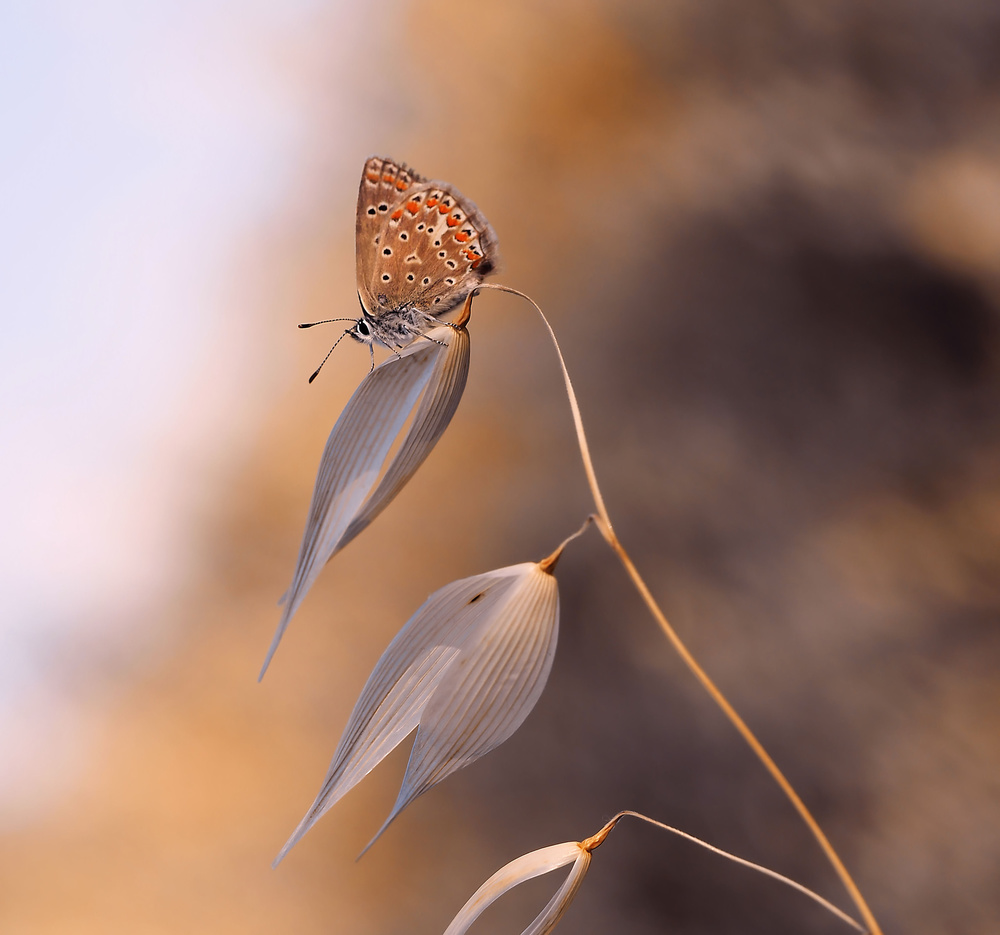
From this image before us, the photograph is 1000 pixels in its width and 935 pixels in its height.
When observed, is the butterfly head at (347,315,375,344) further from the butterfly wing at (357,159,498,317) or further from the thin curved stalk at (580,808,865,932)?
the thin curved stalk at (580,808,865,932)

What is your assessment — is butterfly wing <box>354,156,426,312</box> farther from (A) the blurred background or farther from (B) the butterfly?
(A) the blurred background

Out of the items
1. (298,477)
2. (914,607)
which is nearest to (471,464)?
(298,477)

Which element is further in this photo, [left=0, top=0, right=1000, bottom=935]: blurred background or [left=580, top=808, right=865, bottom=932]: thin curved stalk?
[left=0, top=0, right=1000, bottom=935]: blurred background

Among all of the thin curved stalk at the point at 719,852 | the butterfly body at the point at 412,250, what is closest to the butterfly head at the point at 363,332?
the butterfly body at the point at 412,250

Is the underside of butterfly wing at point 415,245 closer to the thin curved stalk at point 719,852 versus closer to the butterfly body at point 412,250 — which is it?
the butterfly body at point 412,250

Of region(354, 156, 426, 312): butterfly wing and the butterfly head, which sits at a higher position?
region(354, 156, 426, 312): butterfly wing

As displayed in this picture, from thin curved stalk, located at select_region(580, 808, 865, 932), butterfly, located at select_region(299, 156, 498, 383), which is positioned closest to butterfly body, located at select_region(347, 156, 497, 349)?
butterfly, located at select_region(299, 156, 498, 383)

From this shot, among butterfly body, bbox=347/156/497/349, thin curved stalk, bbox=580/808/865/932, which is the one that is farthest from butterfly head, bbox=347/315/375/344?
thin curved stalk, bbox=580/808/865/932

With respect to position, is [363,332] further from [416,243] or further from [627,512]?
[627,512]
